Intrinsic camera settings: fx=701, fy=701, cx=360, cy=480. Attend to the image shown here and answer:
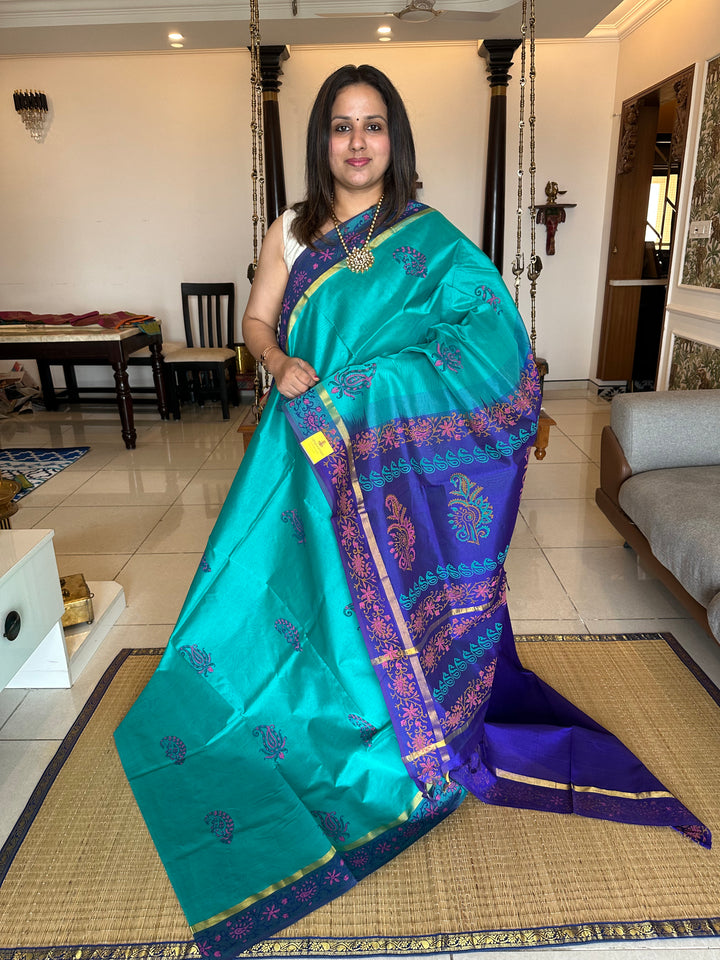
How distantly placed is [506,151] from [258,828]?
16.8ft

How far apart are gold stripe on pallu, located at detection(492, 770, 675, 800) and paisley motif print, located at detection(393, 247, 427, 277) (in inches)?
43.1

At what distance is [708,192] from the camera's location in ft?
12.4

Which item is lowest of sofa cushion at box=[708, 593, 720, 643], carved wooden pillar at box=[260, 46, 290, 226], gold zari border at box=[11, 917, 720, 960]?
gold zari border at box=[11, 917, 720, 960]

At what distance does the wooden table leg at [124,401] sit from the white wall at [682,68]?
3375 millimetres

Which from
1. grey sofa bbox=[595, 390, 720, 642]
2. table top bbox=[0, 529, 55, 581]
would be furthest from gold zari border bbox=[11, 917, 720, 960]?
grey sofa bbox=[595, 390, 720, 642]

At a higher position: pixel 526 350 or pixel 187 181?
pixel 187 181

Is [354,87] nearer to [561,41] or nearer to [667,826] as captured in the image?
[667,826]

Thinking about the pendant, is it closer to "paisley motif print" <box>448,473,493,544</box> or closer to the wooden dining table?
"paisley motif print" <box>448,473,493,544</box>

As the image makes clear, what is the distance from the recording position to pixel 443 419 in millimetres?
1384

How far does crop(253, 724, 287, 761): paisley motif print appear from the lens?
150 cm

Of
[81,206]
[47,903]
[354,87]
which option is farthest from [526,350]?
[81,206]

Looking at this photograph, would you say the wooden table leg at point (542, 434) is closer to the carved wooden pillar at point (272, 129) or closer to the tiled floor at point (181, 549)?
the tiled floor at point (181, 549)

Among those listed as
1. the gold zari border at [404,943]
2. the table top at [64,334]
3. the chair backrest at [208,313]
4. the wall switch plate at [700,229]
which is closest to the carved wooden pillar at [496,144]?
the wall switch plate at [700,229]

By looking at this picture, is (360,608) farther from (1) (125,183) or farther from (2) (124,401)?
(1) (125,183)
